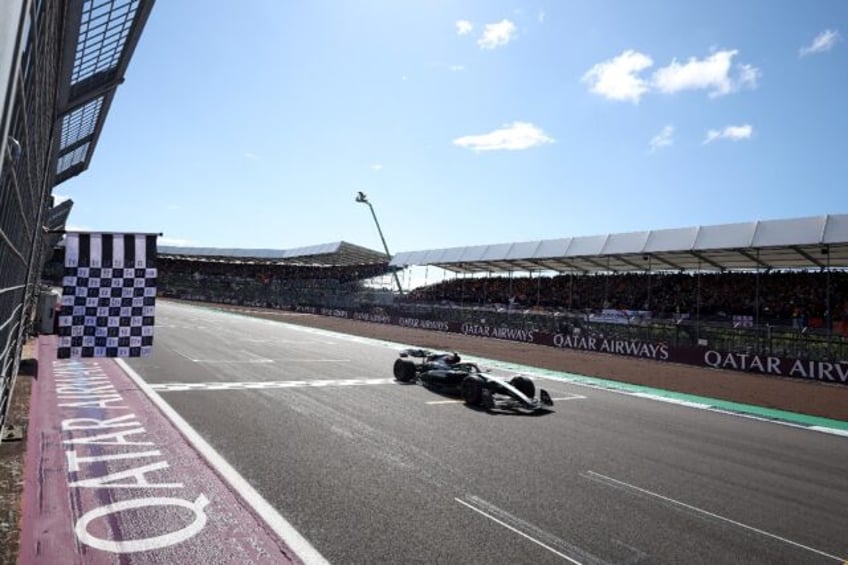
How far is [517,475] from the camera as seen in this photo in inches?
263

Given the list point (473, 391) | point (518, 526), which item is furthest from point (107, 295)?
point (473, 391)

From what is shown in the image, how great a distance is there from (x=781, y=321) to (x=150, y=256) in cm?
2708

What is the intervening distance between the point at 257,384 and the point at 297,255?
53.5 metres

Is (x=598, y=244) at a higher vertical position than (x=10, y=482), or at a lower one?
higher

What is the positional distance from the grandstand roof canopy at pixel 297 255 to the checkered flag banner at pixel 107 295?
155ft

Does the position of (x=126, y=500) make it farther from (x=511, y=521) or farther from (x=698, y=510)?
(x=698, y=510)

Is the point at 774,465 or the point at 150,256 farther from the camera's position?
the point at 774,465

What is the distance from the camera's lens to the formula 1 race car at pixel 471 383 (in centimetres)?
1097

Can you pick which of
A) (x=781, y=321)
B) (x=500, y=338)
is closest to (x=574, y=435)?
(x=781, y=321)

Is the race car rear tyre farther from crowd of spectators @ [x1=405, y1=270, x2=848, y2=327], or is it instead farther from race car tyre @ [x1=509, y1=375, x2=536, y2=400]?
crowd of spectators @ [x1=405, y1=270, x2=848, y2=327]

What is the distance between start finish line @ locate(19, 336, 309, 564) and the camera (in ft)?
14.1

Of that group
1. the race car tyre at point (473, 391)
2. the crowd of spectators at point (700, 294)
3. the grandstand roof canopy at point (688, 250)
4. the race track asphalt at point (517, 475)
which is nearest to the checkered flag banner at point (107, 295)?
the race track asphalt at point (517, 475)

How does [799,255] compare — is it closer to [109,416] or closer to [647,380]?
[647,380]

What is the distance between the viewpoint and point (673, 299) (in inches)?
1474
